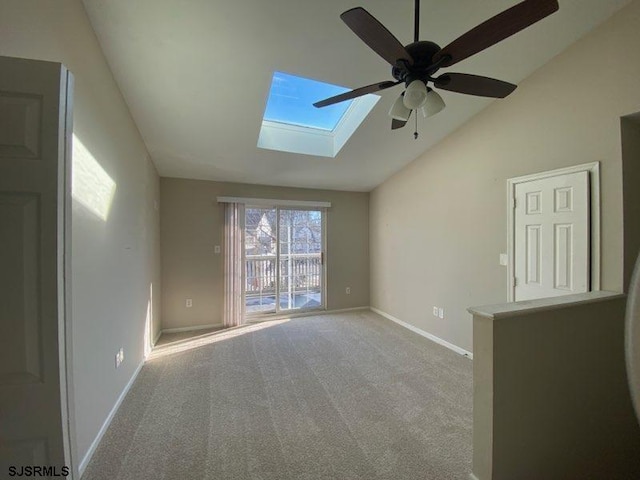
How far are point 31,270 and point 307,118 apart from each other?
3.17m

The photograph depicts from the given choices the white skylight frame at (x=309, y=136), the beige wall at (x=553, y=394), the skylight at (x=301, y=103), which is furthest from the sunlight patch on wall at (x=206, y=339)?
the beige wall at (x=553, y=394)

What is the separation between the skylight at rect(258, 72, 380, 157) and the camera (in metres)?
2.81

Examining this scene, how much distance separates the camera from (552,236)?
2418 mm

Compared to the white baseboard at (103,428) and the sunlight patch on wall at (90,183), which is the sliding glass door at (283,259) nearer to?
the white baseboard at (103,428)

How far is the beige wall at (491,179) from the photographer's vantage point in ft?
6.63

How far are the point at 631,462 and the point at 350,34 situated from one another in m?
3.50

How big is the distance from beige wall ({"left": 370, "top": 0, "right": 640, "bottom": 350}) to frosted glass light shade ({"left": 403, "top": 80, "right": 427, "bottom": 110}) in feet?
5.75

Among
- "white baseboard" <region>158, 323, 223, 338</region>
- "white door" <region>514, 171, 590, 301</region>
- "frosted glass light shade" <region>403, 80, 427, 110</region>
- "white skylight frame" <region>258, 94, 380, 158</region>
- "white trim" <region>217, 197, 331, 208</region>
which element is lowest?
"white baseboard" <region>158, 323, 223, 338</region>

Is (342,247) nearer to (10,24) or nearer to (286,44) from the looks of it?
(286,44)

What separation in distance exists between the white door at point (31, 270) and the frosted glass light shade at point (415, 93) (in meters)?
1.44

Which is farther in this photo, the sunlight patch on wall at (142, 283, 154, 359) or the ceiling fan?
the sunlight patch on wall at (142, 283, 154, 359)

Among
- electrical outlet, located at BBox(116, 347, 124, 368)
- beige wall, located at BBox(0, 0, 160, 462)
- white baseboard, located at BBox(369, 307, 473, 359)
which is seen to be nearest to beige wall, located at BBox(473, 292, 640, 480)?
white baseboard, located at BBox(369, 307, 473, 359)

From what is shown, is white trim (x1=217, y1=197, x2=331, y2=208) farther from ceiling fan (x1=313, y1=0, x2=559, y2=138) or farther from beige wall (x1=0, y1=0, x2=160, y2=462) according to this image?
ceiling fan (x1=313, y1=0, x2=559, y2=138)

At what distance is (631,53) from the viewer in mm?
1903
